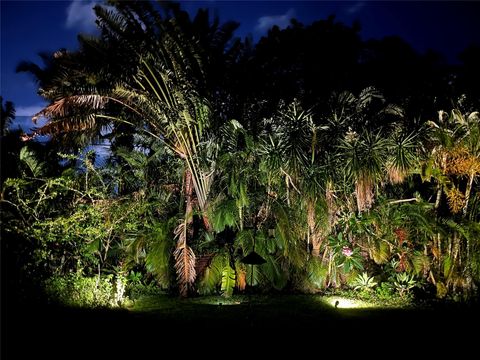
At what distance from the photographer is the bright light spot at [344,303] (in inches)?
343

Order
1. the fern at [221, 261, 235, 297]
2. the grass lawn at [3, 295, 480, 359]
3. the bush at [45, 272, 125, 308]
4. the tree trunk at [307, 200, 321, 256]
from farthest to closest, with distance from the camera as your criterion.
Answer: the tree trunk at [307, 200, 321, 256] < the fern at [221, 261, 235, 297] < the bush at [45, 272, 125, 308] < the grass lawn at [3, 295, 480, 359]

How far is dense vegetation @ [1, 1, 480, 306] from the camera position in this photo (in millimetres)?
9383

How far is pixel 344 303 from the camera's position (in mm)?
9055

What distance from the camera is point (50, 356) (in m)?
4.85

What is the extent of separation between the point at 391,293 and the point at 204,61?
7381mm

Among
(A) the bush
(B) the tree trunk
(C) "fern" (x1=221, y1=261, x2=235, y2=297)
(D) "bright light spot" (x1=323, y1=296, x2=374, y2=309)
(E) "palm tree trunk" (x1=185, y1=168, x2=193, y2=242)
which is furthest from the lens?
(E) "palm tree trunk" (x1=185, y1=168, x2=193, y2=242)

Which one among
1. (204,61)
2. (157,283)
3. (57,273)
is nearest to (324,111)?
(204,61)

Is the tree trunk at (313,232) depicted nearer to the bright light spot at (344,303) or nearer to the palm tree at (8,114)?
the bright light spot at (344,303)

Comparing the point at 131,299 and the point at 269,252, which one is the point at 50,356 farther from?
the point at 269,252

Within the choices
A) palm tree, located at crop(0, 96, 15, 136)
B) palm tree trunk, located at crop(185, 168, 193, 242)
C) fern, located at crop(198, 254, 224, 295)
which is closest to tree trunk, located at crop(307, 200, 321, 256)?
fern, located at crop(198, 254, 224, 295)

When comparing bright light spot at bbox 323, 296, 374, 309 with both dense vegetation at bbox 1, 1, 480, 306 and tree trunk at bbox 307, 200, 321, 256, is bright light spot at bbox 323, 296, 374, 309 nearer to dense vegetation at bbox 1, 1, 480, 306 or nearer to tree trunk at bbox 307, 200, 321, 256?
→ dense vegetation at bbox 1, 1, 480, 306

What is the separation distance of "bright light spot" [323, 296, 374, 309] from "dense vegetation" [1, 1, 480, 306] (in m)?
0.77

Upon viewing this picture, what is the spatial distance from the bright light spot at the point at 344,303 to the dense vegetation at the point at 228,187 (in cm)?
77

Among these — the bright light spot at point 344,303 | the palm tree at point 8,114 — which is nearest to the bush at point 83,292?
the bright light spot at point 344,303
